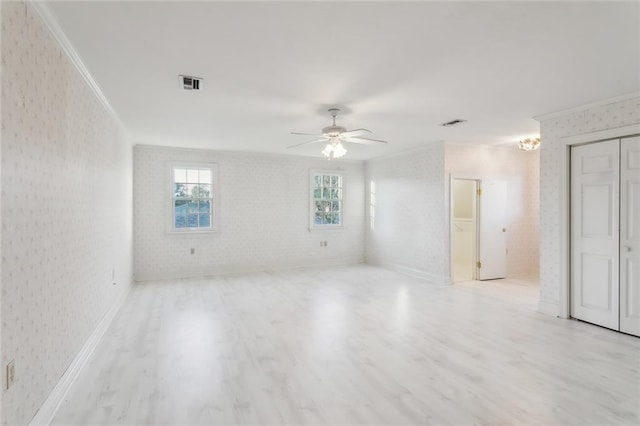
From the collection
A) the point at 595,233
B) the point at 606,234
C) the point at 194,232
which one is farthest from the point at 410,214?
the point at 194,232

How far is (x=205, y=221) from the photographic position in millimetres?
6930

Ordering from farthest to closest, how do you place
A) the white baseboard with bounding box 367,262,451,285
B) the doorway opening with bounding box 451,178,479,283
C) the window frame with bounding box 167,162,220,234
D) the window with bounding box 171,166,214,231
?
the doorway opening with bounding box 451,178,479,283, the window with bounding box 171,166,214,231, the window frame with bounding box 167,162,220,234, the white baseboard with bounding box 367,262,451,285

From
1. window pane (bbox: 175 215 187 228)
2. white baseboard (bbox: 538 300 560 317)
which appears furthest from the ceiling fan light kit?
window pane (bbox: 175 215 187 228)

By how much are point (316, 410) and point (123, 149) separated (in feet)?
15.2

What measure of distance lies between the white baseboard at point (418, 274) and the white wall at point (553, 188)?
1.75 m

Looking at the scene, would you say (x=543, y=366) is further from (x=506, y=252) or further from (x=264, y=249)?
(x=264, y=249)

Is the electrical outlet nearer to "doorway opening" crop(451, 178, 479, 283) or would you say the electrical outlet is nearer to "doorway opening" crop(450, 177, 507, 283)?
"doorway opening" crop(450, 177, 507, 283)

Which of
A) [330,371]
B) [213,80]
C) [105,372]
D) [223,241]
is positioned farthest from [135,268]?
[330,371]

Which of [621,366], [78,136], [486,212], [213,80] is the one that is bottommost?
[621,366]

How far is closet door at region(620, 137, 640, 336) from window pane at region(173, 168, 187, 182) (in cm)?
673

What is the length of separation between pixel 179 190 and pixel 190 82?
12.9 ft

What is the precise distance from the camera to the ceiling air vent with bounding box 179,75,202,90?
310cm

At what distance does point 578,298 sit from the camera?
411 centimetres

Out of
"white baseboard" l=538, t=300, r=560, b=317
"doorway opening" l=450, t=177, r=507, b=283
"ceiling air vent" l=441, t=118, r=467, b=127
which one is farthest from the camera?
"doorway opening" l=450, t=177, r=507, b=283
